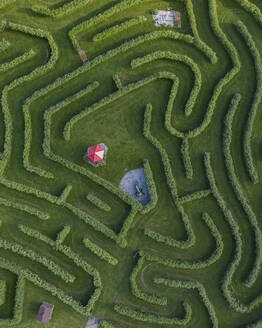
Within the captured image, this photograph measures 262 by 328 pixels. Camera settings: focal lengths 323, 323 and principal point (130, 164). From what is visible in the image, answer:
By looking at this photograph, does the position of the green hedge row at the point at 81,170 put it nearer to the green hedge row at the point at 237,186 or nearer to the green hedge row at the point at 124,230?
the green hedge row at the point at 124,230

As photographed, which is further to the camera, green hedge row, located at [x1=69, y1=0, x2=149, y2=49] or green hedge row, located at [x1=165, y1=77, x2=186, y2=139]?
green hedge row, located at [x1=69, y1=0, x2=149, y2=49]

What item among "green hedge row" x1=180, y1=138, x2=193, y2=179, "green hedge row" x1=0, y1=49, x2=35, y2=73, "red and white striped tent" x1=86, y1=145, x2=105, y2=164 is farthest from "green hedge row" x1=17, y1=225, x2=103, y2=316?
"green hedge row" x1=0, y1=49, x2=35, y2=73

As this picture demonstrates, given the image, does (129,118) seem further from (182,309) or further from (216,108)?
(182,309)

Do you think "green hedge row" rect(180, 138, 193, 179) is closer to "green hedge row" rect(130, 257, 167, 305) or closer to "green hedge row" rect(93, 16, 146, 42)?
"green hedge row" rect(130, 257, 167, 305)

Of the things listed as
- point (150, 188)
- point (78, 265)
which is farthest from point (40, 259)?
point (150, 188)

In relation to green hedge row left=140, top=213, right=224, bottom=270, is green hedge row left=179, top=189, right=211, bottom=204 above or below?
above

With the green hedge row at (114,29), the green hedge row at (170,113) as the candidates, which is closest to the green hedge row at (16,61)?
the green hedge row at (114,29)
